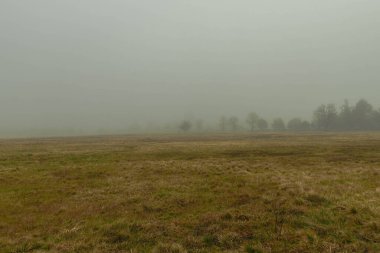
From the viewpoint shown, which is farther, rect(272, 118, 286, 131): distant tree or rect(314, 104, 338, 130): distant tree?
rect(272, 118, 286, 131): distant tree

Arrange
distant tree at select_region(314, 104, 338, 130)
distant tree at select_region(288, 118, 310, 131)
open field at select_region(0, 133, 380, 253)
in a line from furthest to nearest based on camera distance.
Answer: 1. distant tree at select_region(288, 118, 310, 131)
2. distant tree at select_region(314, 104, 338, 130)
3. open field at select_region(0, 133, 380, 253)

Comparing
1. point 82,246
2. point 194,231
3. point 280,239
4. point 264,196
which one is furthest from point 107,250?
point 264,196

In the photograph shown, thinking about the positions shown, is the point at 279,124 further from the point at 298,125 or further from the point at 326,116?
the point at 326,116

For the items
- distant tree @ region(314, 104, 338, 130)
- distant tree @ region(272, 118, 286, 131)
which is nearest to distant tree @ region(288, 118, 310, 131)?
distant tree @ region(272, 118, 286, 131)

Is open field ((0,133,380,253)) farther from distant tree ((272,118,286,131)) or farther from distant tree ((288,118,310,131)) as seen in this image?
distant tree ((272,118,286,131))

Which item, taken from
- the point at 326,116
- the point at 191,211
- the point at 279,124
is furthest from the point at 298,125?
the point at 191,211

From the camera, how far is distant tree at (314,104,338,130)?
14875 centimetres

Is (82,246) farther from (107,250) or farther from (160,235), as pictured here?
(160,235)

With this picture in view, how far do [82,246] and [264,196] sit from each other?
11224 millimetres

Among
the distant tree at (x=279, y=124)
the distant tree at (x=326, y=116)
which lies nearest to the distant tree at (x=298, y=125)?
the distant tree at (x=279, y=124)

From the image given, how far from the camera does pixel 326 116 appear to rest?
14962cm

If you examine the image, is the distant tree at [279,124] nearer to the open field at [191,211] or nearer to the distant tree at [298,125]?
the distant tree at [298,125]

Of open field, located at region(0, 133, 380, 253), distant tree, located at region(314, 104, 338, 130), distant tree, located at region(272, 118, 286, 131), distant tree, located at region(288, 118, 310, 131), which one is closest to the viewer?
open field, located at region(0, 133, 380, 253)

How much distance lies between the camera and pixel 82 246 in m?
10.3
